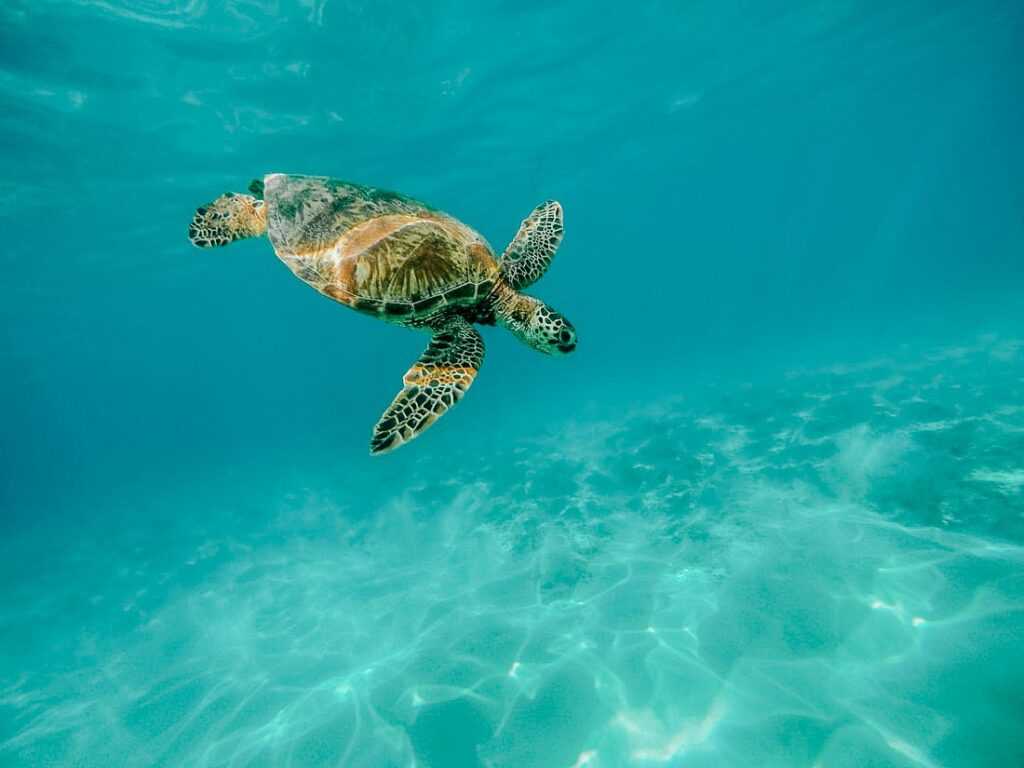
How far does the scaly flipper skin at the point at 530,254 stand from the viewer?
5902mm

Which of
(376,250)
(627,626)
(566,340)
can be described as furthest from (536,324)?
(627,626)

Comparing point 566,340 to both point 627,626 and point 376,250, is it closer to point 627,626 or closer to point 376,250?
point 376,250

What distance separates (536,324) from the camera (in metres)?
5.26

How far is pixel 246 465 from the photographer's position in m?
26.2

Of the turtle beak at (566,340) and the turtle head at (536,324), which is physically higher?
the turtle head at (536,324)

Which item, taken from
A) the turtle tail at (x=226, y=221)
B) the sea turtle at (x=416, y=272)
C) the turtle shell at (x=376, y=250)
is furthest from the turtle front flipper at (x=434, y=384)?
the turtle tail at (x=226, y=221)

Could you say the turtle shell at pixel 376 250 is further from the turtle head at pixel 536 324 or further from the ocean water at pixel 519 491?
the ocean water at pixel 519 491

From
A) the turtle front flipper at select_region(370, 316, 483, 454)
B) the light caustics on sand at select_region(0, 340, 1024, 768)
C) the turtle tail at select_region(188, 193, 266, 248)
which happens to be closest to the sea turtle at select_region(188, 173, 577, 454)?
the turtle front flipper at select_region(370, 316, 483, 454)

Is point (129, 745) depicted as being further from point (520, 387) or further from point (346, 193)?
point (520, 387)

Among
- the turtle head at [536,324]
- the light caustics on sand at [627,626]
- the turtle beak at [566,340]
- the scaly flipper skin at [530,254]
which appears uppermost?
the scaly flipper skin at [530,254]

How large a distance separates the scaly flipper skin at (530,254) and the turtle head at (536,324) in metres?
0.36

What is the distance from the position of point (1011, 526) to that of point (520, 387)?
25.9m

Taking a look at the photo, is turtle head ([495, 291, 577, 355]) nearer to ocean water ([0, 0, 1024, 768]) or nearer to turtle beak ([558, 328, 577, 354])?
turtle beak ([558, 328, 577, 354])

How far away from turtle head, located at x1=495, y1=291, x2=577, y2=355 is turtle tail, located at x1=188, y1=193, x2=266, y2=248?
373 cm
